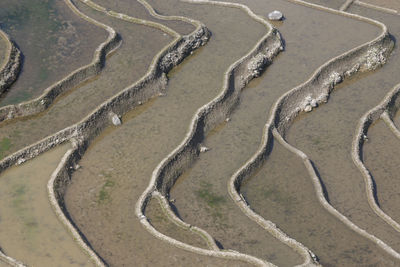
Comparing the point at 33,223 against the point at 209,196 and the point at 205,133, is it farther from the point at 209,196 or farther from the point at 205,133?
the point at 205,133

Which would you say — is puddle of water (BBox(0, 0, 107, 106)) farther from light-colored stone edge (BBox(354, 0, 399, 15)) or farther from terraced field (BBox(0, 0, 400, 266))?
light-colored stone edge (BBox(354, 0, 399, 15))

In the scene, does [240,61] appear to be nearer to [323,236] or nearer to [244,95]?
[244,95]

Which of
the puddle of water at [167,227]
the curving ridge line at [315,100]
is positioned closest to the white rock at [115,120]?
the puddle of water at [167,227]

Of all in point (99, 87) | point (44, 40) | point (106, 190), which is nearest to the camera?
point (106, 190)

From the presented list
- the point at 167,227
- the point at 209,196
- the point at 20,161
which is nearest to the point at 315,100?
the point at 209,196

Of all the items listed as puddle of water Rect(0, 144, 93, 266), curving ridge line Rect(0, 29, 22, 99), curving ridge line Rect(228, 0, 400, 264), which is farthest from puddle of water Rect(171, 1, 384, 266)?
curving ridge line Rect(0, 29, 22, 99)

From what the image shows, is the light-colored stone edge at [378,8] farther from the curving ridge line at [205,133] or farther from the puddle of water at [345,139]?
the curving ridge line at [205,133]
